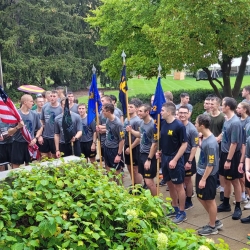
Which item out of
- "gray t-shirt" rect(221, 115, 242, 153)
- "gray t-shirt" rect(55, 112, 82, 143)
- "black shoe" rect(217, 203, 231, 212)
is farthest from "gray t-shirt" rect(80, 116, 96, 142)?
"black shoe" rect(217, 203, 231, 212)

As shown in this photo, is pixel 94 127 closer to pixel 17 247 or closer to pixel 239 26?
pixel 17 247

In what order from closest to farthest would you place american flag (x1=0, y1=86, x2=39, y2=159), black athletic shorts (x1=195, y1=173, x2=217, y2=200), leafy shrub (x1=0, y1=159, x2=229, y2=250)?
leafy shrub (x1=0, y1=159, x2=229, y2=250)
black athletic shorts (x1=195, y1=173, x2=217, y2=200)
american flag (x1=0, y1=86, x2=39, y2=159)

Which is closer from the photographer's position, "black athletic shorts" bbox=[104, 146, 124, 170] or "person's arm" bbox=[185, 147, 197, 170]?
"person's arm" bbox=[185, 147, 197, 170]

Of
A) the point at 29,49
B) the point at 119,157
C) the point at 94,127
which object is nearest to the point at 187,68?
the point at 94,127

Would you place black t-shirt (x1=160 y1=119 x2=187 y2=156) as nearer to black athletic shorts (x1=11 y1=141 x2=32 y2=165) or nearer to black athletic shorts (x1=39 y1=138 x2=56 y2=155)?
black athletic shorts (x1=11 y1=141 x2=32 y2=165)

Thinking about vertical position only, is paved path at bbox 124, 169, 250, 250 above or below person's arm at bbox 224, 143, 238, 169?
below

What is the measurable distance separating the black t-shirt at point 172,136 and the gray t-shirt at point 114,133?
1.17m

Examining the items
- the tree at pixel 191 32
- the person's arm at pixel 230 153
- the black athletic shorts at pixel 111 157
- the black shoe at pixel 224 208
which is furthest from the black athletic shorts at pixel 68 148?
the tree at pixel 191 32

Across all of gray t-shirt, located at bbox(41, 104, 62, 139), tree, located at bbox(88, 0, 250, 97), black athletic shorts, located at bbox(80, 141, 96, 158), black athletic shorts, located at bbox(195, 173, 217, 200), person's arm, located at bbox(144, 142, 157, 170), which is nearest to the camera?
black athletic shorts, located at bbox(195, 173, 217, 200)

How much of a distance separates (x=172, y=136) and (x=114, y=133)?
156 cm

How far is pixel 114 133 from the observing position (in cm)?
736

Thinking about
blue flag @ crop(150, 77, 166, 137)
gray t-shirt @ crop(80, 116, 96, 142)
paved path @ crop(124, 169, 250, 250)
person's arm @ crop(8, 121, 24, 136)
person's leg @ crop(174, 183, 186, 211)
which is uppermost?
blue flag @ crop(150, 77, 166, 137)

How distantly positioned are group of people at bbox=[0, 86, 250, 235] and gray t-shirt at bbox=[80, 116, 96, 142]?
0.08 feet

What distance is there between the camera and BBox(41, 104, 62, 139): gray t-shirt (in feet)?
28.4
